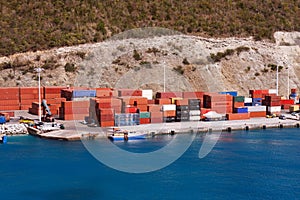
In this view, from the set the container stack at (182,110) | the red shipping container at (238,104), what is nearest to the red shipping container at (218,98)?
the red shipping container at (238,104)

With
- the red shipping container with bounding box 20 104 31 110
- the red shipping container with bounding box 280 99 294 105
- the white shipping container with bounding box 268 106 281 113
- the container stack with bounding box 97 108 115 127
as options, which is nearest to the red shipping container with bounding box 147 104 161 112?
the container stack with bounding box 97 108 115 127

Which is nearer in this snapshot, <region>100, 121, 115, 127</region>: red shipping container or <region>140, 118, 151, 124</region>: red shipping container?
<region>100, 121, 115, 127</region>: red shipping container

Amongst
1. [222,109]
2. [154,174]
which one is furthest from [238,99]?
[154,174]

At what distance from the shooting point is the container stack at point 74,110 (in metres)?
41.2

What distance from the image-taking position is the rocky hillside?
→ 6125cm

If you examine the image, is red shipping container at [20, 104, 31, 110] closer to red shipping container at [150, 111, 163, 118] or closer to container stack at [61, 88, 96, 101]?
container stack at [61, 88, 96, 101]

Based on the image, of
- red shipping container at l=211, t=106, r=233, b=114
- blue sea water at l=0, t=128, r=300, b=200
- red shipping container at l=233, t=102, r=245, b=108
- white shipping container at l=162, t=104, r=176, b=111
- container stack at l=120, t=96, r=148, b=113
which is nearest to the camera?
blue sea water at l=0, t=128, r=300, b=200

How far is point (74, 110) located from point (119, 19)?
29067 mm

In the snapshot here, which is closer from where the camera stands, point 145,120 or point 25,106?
point 145,120

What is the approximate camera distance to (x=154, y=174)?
87.6 feet

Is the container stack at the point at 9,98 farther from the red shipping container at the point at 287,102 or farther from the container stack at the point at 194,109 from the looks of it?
the red shipping container at the point at 287,102

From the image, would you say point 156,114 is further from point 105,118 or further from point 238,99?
point 238,99

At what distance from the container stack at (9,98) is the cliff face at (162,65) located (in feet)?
20.6

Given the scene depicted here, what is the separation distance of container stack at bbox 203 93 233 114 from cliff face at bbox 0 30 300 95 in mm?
9349
